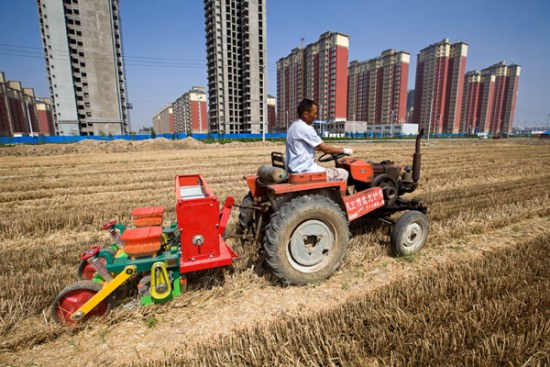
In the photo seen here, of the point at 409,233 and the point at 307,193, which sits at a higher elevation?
the point at 307,193

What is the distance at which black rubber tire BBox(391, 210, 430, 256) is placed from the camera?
12.3ft

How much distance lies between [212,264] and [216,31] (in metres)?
71.2

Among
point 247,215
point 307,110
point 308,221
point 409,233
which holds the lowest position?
point 409,233

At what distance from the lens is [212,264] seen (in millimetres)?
2730

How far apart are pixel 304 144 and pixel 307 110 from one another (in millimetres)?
434

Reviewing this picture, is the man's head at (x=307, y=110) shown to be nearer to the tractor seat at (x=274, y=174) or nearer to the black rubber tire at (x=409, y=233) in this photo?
the tractor seat at (x=274, y=174)

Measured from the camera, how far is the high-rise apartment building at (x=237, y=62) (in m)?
63.0

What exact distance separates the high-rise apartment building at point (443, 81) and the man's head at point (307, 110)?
83894mm

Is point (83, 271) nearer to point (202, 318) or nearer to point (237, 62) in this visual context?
point (202, 318)

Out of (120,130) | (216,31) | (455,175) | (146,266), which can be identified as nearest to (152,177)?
(146,266)

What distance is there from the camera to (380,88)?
87750mm

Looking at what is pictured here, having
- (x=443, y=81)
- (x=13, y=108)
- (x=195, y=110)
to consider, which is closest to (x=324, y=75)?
(x=443, y=81)

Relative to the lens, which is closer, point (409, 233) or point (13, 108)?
point (409, 233)

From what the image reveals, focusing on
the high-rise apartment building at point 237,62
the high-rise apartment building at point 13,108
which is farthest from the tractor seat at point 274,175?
the high-rise apartment building at point 13,108
